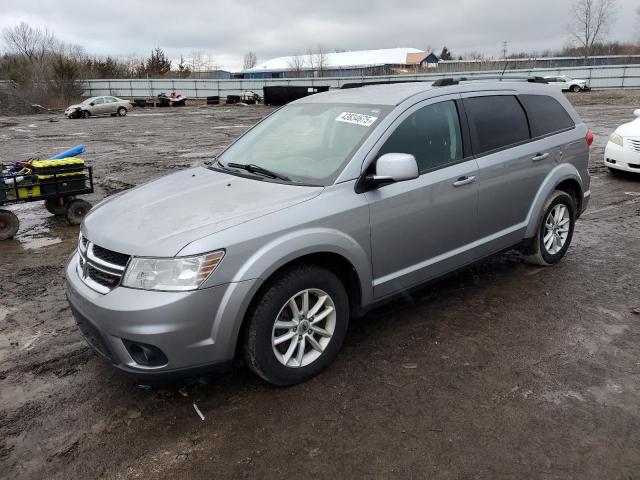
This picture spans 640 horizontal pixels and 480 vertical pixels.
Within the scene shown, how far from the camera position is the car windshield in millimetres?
3705

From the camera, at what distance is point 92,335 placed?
125 inches

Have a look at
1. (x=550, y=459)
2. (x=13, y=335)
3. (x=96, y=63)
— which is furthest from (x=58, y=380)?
(x=96, y=63)

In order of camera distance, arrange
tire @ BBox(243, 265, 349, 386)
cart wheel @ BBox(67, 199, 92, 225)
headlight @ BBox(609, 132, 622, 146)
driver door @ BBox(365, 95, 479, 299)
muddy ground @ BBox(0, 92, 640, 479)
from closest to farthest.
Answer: muddy ground @ BBox(0, 92, 640, 479)
tire @ BBox(243, 265, 349, 386)
driver door @ BBox(365, 95, 479, 299)
cart wheel @ BBox(67, 199, 92, 225)
headlight @ BBox(609, 132, 622, 146)

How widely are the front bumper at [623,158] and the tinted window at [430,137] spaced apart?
268 inches

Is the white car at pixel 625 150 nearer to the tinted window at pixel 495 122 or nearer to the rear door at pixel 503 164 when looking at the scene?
the rear door at pixel 503 164

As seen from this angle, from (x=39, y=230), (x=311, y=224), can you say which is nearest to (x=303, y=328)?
(x=311, y=224)

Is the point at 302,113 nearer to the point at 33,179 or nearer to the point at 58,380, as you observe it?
the point at 58,380

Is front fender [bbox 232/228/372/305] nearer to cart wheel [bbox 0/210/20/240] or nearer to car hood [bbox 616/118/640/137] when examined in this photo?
cart wheel [bbox 0/210/20/240]

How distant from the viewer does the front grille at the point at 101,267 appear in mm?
3041

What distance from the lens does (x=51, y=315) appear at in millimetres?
4578

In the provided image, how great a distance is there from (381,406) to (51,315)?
3079mm

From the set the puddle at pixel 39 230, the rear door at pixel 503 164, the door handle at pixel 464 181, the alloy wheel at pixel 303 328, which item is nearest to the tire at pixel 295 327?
the alloy wheel at pixel 303 328

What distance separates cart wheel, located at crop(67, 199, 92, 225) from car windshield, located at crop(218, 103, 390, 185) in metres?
4.15

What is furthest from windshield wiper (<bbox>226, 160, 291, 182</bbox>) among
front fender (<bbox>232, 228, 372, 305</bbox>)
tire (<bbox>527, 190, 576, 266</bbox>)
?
tire (<bbox>527, 190, 576, 266</bbox>)
